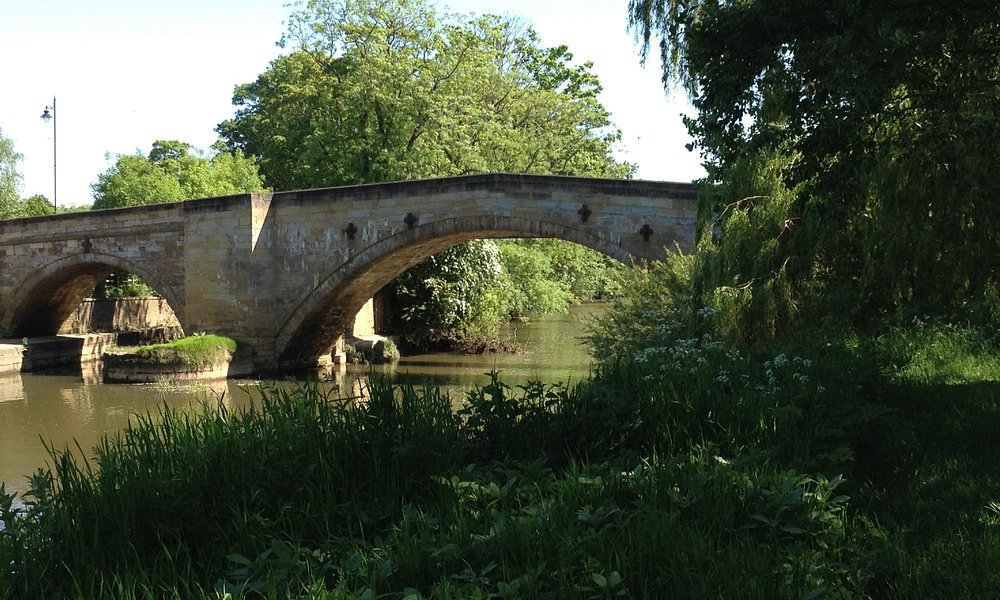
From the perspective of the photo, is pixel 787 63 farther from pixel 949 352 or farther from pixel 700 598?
pixel 700 598

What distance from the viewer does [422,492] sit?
3.87m

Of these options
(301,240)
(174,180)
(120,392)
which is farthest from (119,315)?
(120,392)

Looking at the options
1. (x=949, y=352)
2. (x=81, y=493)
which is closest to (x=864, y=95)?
(x=949, y=352)

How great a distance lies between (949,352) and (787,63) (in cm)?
231

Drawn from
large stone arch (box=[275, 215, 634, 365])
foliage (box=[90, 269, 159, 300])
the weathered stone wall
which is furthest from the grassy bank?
foliage (box=[90, 269, 159, 300])

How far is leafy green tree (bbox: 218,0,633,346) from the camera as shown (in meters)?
19.5

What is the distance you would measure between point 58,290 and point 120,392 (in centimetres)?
638

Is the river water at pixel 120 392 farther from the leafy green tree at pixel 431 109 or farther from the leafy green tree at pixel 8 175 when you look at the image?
the leafy green tree at pixel 8 175

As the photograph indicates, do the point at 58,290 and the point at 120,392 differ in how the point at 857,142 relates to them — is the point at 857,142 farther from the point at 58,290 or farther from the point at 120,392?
the point at 58,290

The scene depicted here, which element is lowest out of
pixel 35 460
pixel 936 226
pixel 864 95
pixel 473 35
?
pixel 35 460

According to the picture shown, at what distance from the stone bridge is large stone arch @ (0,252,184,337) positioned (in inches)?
1.1

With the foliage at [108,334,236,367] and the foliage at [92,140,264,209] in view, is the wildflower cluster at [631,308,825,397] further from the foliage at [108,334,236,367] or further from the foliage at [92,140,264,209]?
the foliage at [92,140,264,209]

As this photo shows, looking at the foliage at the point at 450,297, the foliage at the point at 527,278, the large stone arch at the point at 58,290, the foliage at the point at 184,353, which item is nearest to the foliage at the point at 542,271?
the foliage at the point at 527,278

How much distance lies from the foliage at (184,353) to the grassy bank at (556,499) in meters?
10.3
